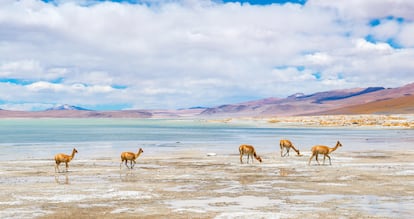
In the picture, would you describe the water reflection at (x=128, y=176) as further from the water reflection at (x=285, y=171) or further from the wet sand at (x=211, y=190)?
the water reflection at (x=285, y=171)

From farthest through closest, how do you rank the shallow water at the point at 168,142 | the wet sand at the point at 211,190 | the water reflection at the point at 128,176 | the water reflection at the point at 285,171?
the shallow water at the point at 168,142
the water reflection at the point at 285,171
the water reflection at the point at 128,176
the wet sand at the point at 211,190

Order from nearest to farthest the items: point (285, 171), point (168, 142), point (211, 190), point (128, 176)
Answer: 1. point (211, 190)
2. point (128, 176)
3. point (285, 171)
4. point (168, 142)

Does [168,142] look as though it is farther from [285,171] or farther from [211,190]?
[211,190]

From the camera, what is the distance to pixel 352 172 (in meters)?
21.1

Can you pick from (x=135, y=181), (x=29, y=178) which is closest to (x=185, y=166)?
(x=135, y=181)

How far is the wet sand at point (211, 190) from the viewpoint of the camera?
12.8 meters

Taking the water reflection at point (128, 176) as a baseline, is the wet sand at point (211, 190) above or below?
below

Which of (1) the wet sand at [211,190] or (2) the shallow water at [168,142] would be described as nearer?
(1) the wet sand at [211,190]

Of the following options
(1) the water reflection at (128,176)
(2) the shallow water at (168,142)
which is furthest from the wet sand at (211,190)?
(2) the shallow water at (168,142)

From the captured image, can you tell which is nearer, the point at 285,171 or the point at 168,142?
the point at 285,171

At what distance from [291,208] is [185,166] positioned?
1177cm

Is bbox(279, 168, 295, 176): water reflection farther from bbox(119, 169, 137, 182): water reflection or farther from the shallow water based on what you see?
the shallow water

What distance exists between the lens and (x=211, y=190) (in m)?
16.3

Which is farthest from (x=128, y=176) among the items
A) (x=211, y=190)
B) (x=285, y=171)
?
(x=285, y=171)
